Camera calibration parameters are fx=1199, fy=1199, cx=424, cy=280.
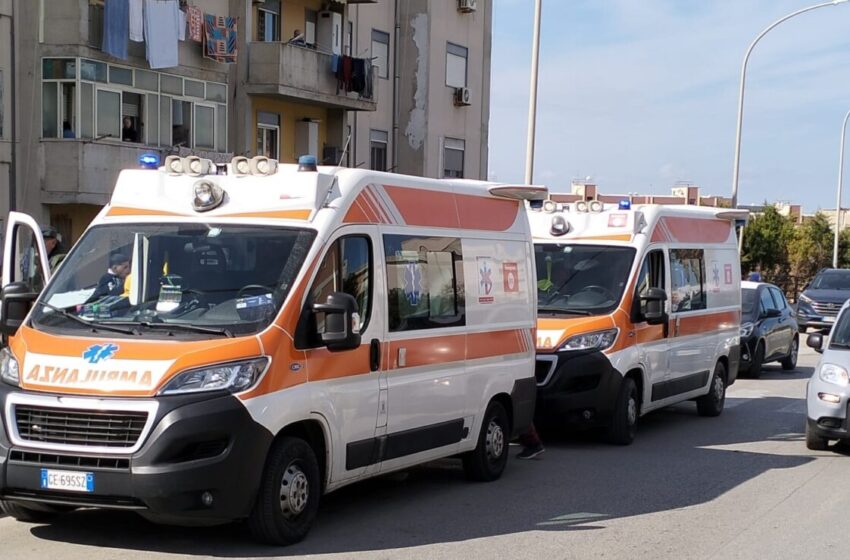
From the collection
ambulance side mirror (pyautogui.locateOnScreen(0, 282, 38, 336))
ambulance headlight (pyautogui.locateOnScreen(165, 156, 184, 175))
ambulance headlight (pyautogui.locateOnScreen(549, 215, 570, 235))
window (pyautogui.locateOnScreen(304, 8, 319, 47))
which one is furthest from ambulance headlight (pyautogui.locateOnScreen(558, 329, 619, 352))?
window (pyautogui.locateOnScreen(304, 8, 319, 47))

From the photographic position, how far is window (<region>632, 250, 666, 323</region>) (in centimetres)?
1277

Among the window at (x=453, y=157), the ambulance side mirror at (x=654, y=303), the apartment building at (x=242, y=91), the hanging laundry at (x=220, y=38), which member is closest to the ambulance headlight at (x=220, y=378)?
the ambulance side mirror at (x=654, y=303)

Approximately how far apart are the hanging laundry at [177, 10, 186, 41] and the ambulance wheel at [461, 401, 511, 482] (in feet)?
56.3

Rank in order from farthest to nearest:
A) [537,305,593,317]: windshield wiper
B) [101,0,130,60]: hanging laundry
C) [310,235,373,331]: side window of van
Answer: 1. [101,0,130,60]: hanging laundry
2. [537,305,593,317]: windshield wiper
3. [310,235,373,331]: side window of van

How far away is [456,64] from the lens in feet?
126

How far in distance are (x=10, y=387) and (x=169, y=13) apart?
18.8m

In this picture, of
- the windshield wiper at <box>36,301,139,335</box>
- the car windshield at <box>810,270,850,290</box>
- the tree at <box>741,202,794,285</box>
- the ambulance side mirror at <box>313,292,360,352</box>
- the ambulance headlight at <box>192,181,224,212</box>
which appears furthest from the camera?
the tree at <box>741,202,794,285</box>

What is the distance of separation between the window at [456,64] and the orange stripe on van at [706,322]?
2295 centimetres

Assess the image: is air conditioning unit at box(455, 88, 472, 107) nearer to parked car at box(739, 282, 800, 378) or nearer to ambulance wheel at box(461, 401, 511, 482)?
parked car at box(739, 282, 800, 378)

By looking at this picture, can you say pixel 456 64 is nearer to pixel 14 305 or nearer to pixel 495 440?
pixel 495 440

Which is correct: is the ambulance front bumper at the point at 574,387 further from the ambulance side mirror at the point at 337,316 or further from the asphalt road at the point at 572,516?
the ambulance side mirror at the point at 337,316

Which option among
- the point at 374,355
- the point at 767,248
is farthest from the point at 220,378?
the point at 767,248

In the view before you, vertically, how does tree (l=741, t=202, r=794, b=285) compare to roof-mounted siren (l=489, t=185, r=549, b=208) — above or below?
below

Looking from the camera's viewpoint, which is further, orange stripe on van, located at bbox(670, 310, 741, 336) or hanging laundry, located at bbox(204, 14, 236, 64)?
hanging laundry, located at bbox(204, 14, 236, 64)
